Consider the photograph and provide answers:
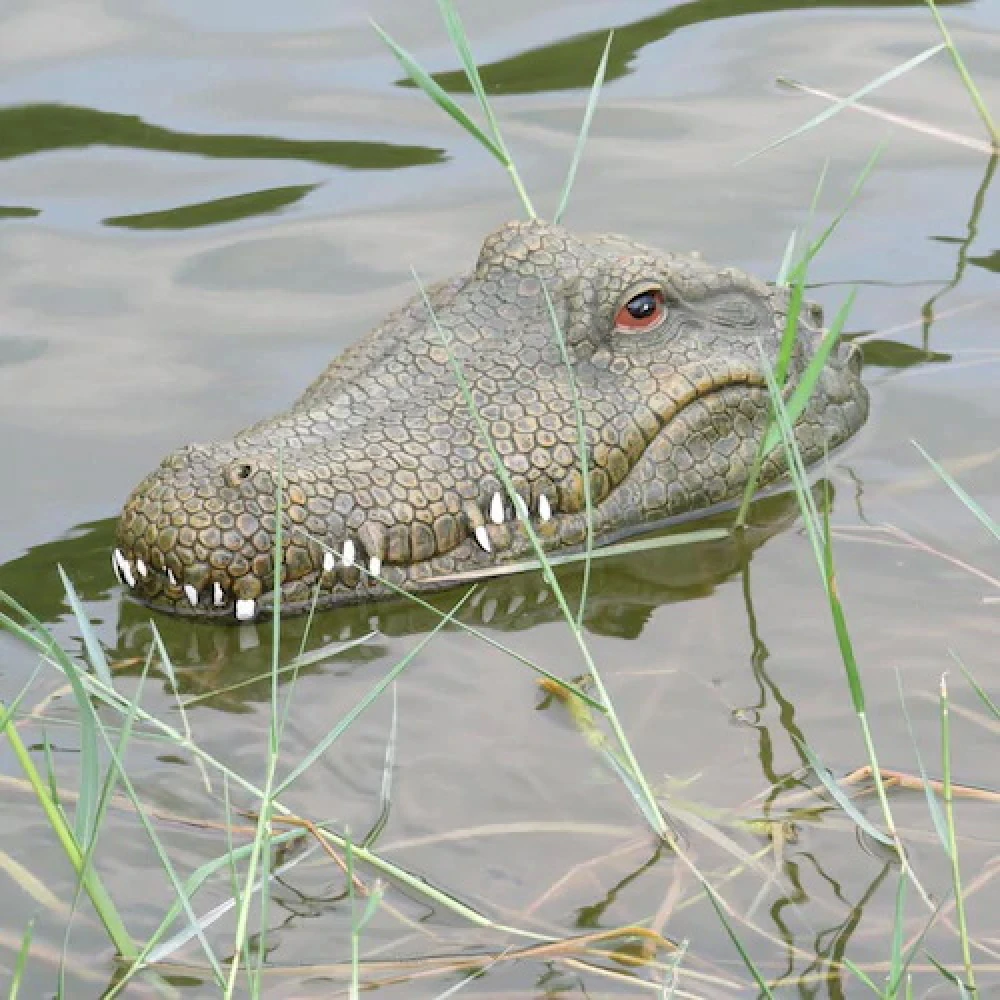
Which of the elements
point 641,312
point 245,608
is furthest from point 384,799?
point 641,312

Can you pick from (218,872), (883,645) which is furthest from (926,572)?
(218,872)

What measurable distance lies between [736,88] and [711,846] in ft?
17.2

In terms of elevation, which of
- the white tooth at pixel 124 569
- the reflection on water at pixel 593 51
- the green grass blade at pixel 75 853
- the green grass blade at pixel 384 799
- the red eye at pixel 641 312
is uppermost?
the reflection on water at pixel 593 51

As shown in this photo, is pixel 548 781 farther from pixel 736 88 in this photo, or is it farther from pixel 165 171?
pixel 736 88

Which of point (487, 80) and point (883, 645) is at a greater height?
point (487, 80)

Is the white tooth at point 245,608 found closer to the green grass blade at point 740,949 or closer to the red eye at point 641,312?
the red eye at point 641,312

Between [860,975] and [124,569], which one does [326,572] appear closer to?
[124,569]

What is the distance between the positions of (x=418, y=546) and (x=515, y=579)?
382 mm

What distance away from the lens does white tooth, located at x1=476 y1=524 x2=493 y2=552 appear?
18.8ft

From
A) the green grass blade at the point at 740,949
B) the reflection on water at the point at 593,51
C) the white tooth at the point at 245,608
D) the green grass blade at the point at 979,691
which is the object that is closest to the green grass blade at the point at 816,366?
the green grass blade at the point at 979,691

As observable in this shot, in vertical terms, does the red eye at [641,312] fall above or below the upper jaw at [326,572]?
above

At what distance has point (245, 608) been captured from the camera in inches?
217

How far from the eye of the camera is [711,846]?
4.67 meters

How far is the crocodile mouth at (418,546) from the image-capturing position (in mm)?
5453
